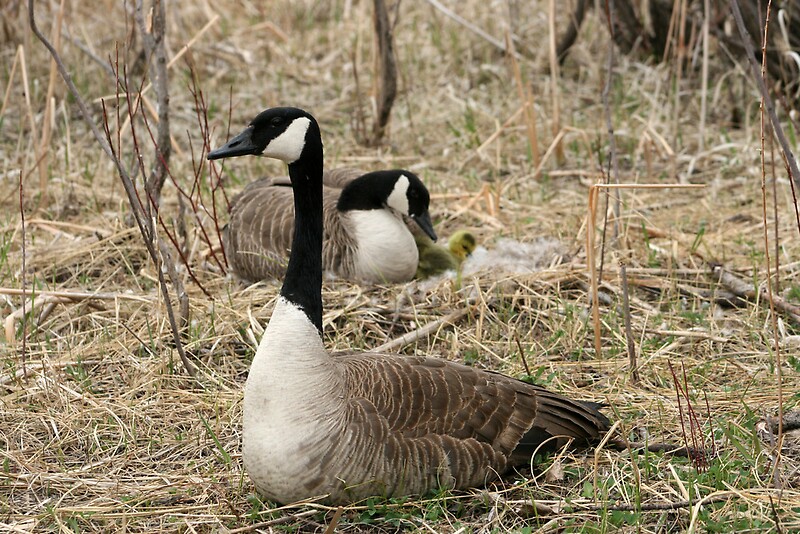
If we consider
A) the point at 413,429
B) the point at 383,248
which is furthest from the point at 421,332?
the point at 413,429

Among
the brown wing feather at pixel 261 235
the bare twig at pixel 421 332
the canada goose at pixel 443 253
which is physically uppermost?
the brown wing feather at pixel 261 235

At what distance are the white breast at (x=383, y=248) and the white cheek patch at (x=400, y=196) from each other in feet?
0.22

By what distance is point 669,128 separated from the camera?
26.5 feet

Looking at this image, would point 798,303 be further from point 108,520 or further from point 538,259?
point 108,520

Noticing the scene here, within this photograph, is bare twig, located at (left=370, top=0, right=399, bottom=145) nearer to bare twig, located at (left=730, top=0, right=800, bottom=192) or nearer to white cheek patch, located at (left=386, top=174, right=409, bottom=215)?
white cheek patch, located at (left=386, top=174, right=409, bottom=215)

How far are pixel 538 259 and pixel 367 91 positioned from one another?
385 cm

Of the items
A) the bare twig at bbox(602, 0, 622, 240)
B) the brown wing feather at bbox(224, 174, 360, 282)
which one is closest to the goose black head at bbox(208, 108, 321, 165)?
the bare twig at bbox(602, 0, 622, 240)

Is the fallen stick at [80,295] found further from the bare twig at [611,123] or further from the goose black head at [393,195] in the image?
the bare twig at [611,123]

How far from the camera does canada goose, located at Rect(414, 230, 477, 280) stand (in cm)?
592

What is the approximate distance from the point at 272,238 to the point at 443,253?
1.03m

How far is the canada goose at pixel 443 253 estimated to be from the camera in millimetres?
5922

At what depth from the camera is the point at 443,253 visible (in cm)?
614

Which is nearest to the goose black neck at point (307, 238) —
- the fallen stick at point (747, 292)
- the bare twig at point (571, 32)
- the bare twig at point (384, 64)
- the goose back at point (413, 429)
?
the goose back at point (413, 429)

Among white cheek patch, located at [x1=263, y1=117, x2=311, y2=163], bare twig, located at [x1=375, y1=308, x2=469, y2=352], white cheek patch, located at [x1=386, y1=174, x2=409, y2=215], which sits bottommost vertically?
bare twig, located at [x1=375, y1=308, x2=469, y2=352]
